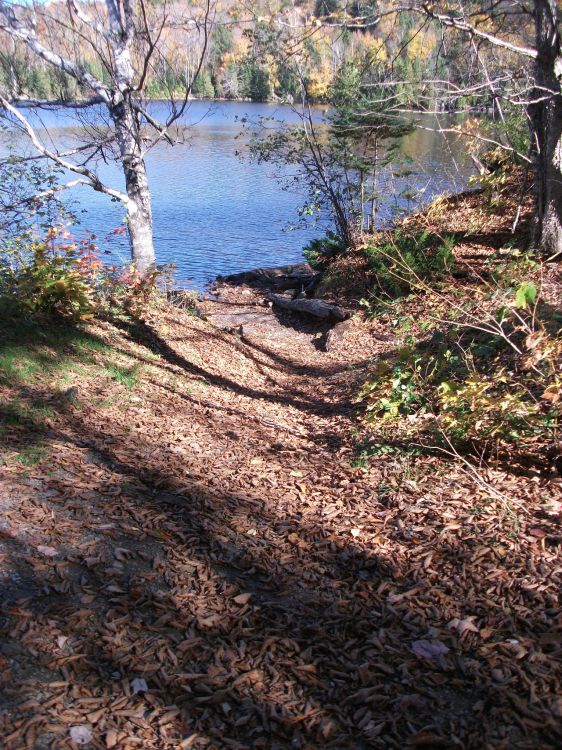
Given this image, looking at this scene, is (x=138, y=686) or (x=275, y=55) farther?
(x=275, y=55)

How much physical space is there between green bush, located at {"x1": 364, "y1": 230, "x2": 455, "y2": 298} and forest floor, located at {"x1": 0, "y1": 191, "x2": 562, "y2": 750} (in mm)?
5715

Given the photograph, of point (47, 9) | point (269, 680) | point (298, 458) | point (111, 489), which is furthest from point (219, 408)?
point (47, 9)

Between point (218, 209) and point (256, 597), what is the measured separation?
1890cm

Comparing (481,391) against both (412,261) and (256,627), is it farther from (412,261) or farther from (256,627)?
(412,261)

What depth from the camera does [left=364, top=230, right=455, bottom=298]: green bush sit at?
1047cm

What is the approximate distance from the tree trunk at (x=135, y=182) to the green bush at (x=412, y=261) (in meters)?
3.62

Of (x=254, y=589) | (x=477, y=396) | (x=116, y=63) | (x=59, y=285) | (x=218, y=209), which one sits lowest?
(x=218, y=209)

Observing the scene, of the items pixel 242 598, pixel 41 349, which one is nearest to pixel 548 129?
pixel 41 349

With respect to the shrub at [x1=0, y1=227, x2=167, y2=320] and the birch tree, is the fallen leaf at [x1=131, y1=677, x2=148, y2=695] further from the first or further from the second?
the birch tree

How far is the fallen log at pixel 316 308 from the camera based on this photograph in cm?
1085

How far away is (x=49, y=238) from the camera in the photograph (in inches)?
316

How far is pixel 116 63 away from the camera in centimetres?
877

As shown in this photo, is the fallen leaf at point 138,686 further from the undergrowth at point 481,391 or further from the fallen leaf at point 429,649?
the undergrowth at point 481,391

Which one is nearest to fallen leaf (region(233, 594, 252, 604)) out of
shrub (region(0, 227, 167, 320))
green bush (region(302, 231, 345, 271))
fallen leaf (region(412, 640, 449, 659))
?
fallen leaf (region(412, 640, 449, 659))
